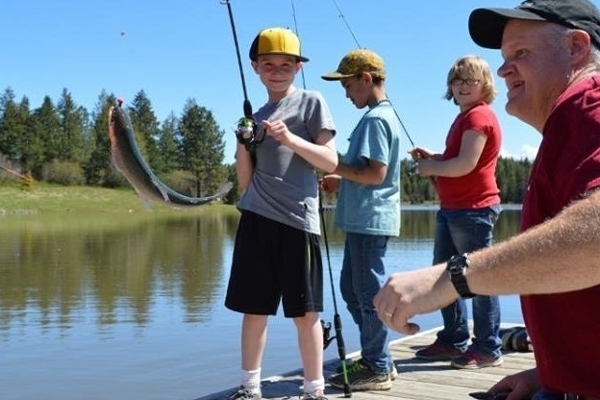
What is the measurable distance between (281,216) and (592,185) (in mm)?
2836

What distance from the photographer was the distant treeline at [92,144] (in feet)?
186

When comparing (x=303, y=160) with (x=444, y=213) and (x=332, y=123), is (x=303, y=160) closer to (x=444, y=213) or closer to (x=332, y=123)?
(x=332, y=123)

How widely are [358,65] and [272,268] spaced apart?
1406 millimetres

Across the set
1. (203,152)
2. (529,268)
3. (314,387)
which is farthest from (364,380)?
(203,152)

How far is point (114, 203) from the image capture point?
57719 mm

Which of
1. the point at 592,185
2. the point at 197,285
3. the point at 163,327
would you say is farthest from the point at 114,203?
the point at 592,185

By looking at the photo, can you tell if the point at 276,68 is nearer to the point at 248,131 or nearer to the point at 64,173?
the point at 248,131

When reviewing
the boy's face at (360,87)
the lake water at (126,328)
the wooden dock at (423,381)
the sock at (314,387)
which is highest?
the boy's face at (360,87)

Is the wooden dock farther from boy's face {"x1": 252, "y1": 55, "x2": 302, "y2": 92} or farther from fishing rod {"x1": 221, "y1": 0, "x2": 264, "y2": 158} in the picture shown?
boy's face {"x1": 252, "y1": 55, "x2": 302, "y2": 92}

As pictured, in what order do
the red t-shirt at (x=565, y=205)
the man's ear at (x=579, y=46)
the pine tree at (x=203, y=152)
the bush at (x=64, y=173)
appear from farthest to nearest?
1. the bush at (x=64, y=173)
2. the pine tree at (x=203, y=152)
3. the man's ear at (x=579, y=46)
4. the red t-shirt at (x=565, y=205)

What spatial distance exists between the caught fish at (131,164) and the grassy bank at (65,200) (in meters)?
48.7

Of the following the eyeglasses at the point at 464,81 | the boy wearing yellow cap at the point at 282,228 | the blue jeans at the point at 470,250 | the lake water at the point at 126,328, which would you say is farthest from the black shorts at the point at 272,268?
the lake water at the point at 126,328

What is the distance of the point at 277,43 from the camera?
4348 mm

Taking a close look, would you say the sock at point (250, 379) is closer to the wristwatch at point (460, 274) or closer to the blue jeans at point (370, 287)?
the blue jeans at point (370, 287)
